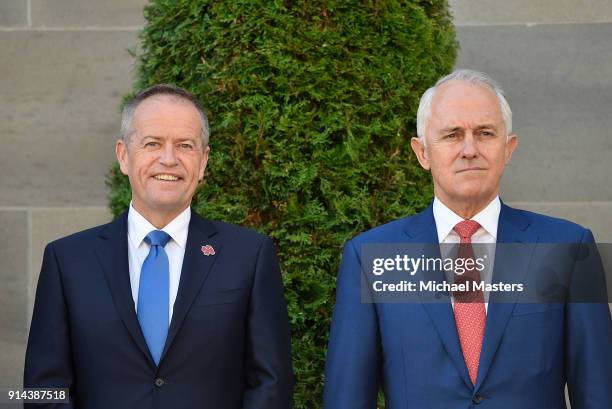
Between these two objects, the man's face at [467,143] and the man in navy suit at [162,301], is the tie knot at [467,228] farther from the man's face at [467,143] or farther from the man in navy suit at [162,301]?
the man in navy suit at [162,301]

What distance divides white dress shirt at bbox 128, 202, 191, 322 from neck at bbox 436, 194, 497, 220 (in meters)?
0.99

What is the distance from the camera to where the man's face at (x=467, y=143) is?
3.30 meters

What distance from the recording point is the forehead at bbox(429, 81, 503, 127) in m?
3.35

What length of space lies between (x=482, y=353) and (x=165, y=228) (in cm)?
127

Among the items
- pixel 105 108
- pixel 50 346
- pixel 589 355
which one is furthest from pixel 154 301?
pixel 105 108

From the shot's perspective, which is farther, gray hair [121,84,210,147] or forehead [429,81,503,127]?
gray hair [121,84,210,147]

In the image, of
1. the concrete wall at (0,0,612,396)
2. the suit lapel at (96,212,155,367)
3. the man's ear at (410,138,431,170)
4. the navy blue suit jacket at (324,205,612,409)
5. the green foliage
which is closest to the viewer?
the navy blue suit jacket at (324,205,612,409)

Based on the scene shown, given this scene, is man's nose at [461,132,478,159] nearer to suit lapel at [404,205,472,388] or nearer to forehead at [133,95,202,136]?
suit lapel at [404,205,472,388]

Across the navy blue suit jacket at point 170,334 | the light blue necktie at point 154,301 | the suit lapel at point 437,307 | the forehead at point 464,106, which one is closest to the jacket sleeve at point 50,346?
the navy blue suit jacket at point 170,334

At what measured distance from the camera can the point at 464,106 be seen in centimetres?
336

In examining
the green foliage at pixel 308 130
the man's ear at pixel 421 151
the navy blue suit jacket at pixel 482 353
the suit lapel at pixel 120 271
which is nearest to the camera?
the navy blue suit jacket at pixel 482 353

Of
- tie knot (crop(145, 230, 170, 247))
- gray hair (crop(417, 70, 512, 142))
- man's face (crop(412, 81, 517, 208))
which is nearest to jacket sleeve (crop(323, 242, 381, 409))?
man's face (crop(412, 81, 517, 208))

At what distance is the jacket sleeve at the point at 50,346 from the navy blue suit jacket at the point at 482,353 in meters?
0.95

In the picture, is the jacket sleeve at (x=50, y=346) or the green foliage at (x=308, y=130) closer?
the jacket sleeve at (x=50, y=346)
